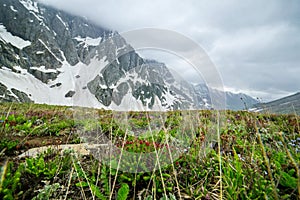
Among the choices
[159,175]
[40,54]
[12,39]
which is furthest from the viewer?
[40,54]

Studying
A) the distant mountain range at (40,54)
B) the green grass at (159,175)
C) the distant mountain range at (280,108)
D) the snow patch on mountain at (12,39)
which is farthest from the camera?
Result: the snow patch on mountain at (12,39)

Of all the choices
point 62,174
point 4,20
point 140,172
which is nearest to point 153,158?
point 140,172

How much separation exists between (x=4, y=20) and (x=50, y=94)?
2484 inches

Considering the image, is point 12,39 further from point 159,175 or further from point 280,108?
point 159,175

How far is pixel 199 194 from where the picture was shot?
2.24 metres

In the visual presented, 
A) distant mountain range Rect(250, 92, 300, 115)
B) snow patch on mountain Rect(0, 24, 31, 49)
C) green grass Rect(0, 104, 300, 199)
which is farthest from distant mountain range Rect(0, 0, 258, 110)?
green grass Rect(0, 104, 300, 199)

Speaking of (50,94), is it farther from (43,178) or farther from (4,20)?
(43,178)

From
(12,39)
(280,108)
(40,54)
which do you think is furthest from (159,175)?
(12,39)

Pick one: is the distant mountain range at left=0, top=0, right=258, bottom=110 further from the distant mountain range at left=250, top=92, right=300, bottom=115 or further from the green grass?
the green grass

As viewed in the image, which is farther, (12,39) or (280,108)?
(12,39)

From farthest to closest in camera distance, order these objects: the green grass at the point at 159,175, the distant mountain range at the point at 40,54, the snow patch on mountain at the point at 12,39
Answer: the snow patch on mountain at the point at 12,39 → the distant mountain range at the point at 40,54 → the green grass at the point at 159,175

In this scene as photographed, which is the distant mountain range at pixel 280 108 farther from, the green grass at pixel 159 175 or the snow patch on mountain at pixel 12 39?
the snow patch on mountain at pixel 12 39

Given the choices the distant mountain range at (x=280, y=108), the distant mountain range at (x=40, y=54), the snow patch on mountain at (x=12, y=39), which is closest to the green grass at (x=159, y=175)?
the distant mountain range at (x=280, y=108)

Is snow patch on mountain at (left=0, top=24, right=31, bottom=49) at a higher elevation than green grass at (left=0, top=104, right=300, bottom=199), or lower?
higher
